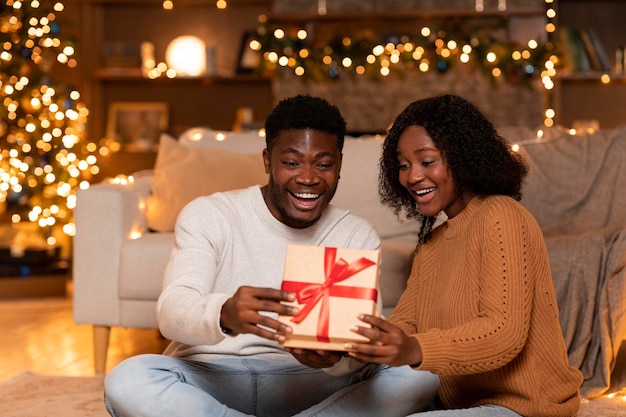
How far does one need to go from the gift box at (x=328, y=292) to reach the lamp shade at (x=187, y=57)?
4593mm

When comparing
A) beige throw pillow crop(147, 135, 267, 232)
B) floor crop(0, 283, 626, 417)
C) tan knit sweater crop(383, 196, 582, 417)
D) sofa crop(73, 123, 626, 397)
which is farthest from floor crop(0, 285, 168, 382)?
tan knit sweater crop(383, 196, 582, 417)

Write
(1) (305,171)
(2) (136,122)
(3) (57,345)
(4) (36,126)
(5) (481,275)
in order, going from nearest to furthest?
(5) (481,275) < (1) (305,171) < (3) (57,345) < (4) (36,126) < (2) (136,122)

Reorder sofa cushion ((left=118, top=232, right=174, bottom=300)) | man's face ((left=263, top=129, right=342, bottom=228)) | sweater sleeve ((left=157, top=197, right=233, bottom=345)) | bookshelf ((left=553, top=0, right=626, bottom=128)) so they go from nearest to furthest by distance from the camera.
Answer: sweater sleeve ((left=157, top=197, right=233, bottom=345)) < man's face ((left=263, top=129, right=342, bottom=228)) < sofa cushion ((left=118, top=232, right=174, bottom=300)) < bookshelf ((left=553, top=0, right=626, bottom=128))

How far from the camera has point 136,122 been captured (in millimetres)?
6207

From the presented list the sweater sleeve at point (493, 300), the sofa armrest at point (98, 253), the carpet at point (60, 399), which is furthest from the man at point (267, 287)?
the sofa armrest at point (98, 253)

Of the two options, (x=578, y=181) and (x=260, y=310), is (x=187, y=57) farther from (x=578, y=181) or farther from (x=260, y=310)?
(x=260, y=310)

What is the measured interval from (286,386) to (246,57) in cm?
428

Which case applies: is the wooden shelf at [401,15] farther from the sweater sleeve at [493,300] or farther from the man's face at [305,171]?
the sweater sleeve at [493,300]

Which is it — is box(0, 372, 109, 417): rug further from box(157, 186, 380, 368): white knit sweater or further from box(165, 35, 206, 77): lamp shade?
box(165, 35, 206, 77): lamp shade

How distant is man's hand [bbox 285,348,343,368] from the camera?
64.6 inches

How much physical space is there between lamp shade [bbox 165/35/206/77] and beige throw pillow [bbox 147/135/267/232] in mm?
2682

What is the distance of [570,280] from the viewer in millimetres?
2752

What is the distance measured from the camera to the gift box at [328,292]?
156cm

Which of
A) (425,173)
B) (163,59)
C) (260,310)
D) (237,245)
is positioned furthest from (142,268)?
(163,59)
